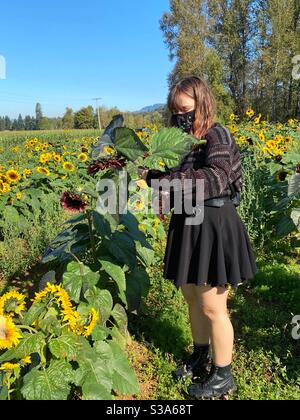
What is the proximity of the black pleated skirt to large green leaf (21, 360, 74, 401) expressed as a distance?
0.67 m

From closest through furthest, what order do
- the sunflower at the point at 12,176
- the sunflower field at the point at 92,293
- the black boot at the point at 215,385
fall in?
the sunflower field at the point at 92,293 → the black boot at the point at 215,385 → the sunflower at the point at 12,176

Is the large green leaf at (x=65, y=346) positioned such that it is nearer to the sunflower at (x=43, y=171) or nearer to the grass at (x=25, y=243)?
the grass at (x=25, y=243)

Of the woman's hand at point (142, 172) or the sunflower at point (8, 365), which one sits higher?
the woman's hand at point (142, 172)

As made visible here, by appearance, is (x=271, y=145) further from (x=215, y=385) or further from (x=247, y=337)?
(x=215, y=385)

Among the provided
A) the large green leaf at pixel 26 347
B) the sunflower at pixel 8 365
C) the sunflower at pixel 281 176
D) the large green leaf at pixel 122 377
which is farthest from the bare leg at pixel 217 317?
the sunflower at pixel 281 176

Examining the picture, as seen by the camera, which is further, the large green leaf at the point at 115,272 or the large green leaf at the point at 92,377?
the large green leaf at the point at 115,272

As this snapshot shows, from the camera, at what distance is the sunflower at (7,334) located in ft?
5.63

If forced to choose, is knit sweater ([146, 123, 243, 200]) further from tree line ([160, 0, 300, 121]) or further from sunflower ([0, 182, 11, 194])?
tree line ([160, 0, 300, 121])

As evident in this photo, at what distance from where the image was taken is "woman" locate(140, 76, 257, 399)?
1978 millimetres

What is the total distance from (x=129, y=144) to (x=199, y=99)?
46 centimetres

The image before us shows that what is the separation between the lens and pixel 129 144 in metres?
1.80

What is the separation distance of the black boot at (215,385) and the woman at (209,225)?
0.45 feet
